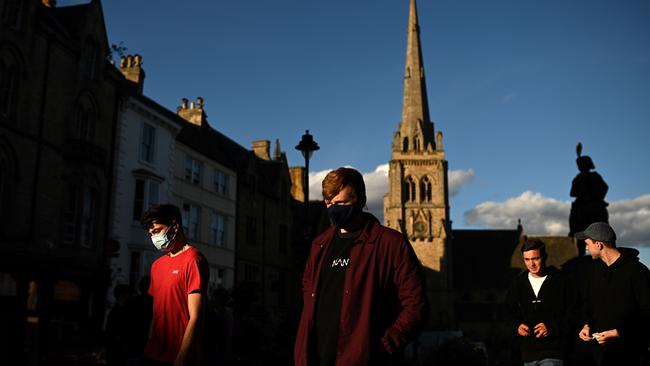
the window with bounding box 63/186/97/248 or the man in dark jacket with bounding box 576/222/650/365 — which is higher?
the window with bounding box 63/186/97/248

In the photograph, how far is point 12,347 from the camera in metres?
19.6

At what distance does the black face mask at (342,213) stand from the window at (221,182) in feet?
101

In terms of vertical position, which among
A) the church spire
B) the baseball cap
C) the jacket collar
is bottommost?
the jacket collar

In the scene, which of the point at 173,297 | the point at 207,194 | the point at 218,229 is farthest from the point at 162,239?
the point at 218,229

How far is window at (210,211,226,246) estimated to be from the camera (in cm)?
3397

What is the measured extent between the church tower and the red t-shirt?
77747 mm

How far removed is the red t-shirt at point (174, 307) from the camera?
508 centimetres

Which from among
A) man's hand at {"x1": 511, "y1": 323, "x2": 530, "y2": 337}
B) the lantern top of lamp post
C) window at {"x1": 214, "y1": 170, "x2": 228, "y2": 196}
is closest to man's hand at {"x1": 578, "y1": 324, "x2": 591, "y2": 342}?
man's hand at {"x1": 511, "y1": 323, "x2": 530, "y2": 337}

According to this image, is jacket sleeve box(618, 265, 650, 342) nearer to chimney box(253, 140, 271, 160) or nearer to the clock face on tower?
chimney box(253, 140, 271, 160)

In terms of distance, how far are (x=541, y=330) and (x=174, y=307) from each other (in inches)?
147

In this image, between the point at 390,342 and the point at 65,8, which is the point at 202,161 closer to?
the point at 65,8

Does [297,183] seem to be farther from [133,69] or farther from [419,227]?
[419,227]

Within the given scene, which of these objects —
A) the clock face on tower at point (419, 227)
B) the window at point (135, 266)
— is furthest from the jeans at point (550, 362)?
the clock face on tower at point (419, 227)

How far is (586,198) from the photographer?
14.7 m
